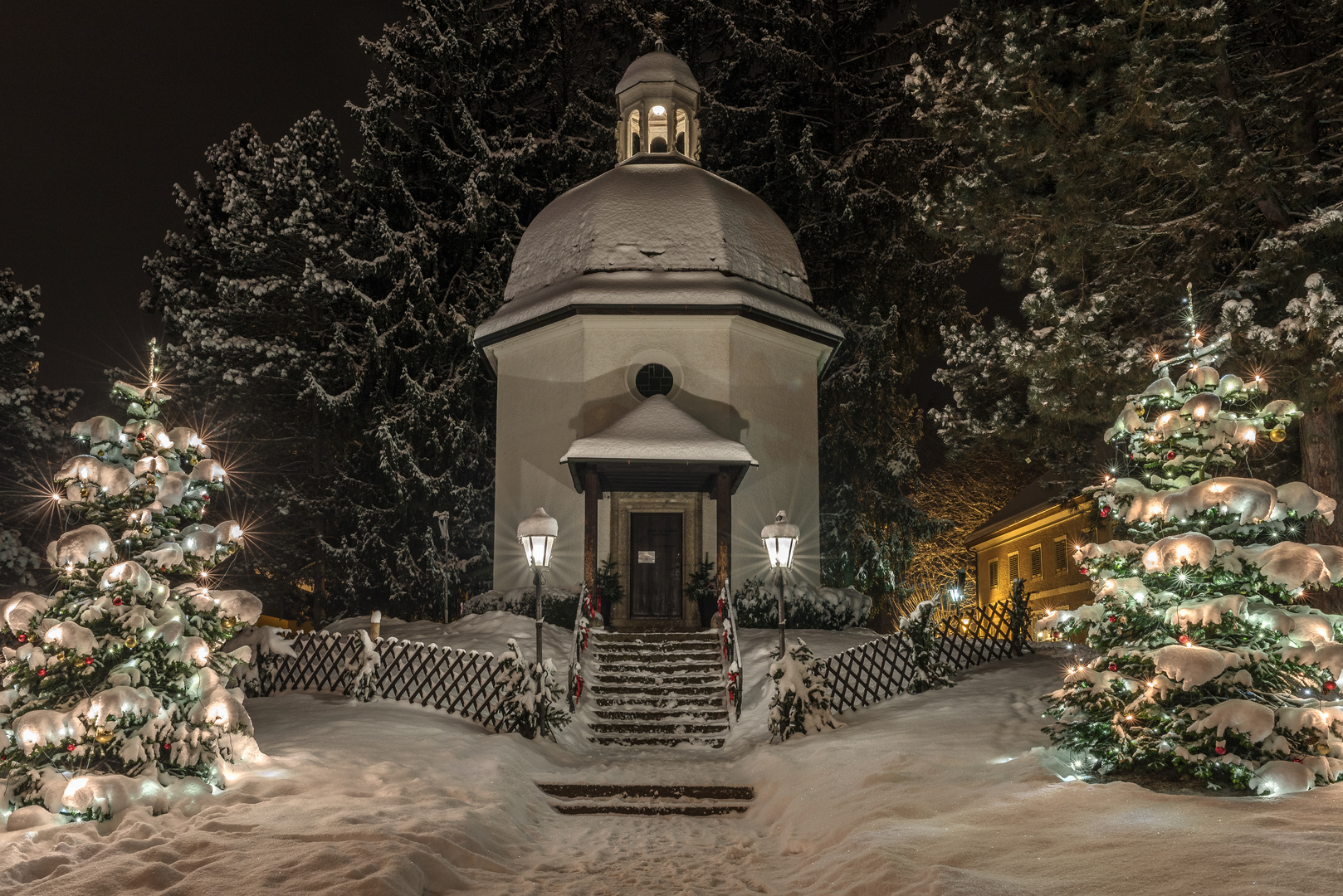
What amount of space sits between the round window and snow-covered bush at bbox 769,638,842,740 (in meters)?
7.92

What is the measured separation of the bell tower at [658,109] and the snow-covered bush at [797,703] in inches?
559

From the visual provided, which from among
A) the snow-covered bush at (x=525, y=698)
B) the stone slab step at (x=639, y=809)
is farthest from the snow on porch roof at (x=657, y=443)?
the stone slab step at (x=639, y=809)

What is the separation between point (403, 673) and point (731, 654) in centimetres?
462

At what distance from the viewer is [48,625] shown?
340 inches

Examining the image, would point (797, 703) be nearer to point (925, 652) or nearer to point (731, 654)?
point (731, 654)

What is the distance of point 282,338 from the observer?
2648 centimetres

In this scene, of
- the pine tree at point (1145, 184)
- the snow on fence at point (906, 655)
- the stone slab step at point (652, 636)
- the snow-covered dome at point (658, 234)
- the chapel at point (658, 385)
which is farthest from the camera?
the snow-covered dome at point (658, 234)

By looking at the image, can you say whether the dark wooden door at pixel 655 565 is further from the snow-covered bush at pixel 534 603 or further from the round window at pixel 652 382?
the round window at pixel 652 382

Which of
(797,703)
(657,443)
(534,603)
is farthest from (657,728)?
(534,603)

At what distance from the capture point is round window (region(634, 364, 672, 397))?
19344mm

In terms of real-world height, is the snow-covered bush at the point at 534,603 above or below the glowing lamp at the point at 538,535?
below

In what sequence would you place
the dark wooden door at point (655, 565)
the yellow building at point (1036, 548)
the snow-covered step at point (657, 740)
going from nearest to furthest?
the snow-covered step at point (657, 740)
the dark wooden door at point (655, 565)
the yellow building at point (1036, 548)

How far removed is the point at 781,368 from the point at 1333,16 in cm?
1048

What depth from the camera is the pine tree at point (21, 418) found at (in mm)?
27667
